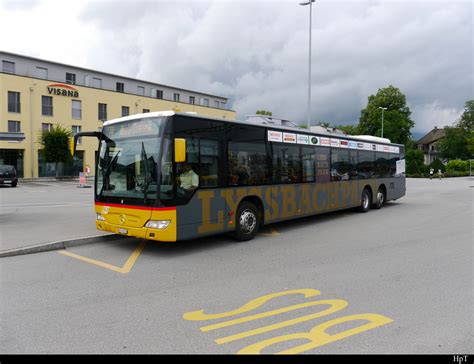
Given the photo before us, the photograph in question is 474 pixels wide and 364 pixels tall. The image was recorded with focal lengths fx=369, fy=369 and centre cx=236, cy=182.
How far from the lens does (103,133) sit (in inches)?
314

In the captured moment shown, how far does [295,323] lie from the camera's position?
398cm

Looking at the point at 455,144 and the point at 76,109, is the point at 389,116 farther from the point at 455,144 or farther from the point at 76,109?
the point at 76,109

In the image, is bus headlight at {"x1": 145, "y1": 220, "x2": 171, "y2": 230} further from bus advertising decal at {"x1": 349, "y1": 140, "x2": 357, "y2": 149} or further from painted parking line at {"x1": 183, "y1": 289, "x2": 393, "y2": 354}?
bus advertising decal at {"x1": 349, "y1": 140, "x2": 357, "y2": 149}

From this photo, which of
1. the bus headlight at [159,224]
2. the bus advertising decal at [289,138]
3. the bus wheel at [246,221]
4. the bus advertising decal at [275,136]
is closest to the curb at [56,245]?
the bus headlight at [159,224]

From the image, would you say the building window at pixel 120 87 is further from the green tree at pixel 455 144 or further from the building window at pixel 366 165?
the green tree at pixel 455 144

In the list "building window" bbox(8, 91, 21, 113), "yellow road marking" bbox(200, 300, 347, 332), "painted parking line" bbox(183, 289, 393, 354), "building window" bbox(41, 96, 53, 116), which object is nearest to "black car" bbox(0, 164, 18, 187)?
"building window" bbox(8, 91, 21, 113)

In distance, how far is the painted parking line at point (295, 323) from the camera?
352cm

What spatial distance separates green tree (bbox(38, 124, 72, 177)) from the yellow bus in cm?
3323

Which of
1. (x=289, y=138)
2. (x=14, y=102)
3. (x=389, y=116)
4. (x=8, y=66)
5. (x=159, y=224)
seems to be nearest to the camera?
(x=159, y=224)

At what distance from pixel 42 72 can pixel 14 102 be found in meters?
5.59

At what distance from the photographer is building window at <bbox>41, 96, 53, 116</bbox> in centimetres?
4127

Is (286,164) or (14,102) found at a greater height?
(14,102)

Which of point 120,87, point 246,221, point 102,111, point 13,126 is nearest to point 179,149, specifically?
point 246,221
